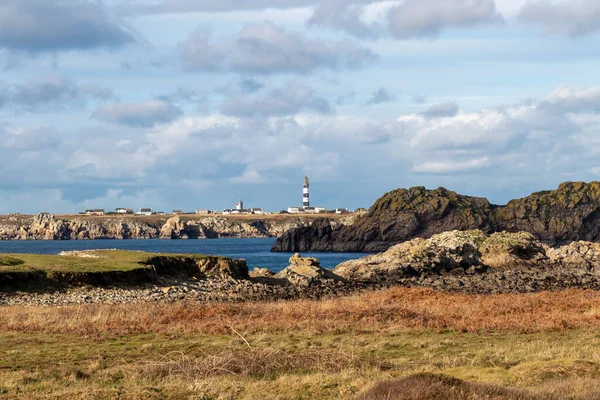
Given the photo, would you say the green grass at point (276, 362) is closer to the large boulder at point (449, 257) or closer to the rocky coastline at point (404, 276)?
the rocky coastline at point (404, 276)

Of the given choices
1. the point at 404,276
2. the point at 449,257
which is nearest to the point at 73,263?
the point at 404,276

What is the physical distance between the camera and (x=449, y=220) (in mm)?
142125

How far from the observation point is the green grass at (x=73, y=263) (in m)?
41.3

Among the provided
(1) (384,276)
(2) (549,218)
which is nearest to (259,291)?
(1) (384,276)

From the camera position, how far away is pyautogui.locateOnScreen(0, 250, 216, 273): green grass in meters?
41.3

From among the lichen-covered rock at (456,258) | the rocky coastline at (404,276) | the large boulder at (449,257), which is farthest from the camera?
the lichen-covered rock at (456,258)

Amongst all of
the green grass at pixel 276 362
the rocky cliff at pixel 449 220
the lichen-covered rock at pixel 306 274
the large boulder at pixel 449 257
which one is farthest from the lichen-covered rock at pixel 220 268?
the rocky cliff at pixel 449 220

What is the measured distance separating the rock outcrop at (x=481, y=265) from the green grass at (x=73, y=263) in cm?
1688

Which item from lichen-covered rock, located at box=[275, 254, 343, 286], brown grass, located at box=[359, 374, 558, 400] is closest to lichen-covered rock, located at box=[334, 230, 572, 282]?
lichen-covered rock, located at box=[275, 254, 343, 286]

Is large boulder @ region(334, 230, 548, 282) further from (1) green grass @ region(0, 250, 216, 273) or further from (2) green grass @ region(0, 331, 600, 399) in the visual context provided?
(2) green grass @ region(0, 331, 600, 399)

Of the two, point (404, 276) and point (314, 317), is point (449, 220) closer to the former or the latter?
point (404, 276)

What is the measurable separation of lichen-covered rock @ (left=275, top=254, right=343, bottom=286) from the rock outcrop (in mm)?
3301

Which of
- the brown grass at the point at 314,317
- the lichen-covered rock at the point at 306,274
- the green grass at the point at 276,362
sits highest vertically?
the lichen-covered rock at the point at 306,274

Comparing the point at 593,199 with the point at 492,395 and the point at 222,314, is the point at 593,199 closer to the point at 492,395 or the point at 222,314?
the point at 222,314
